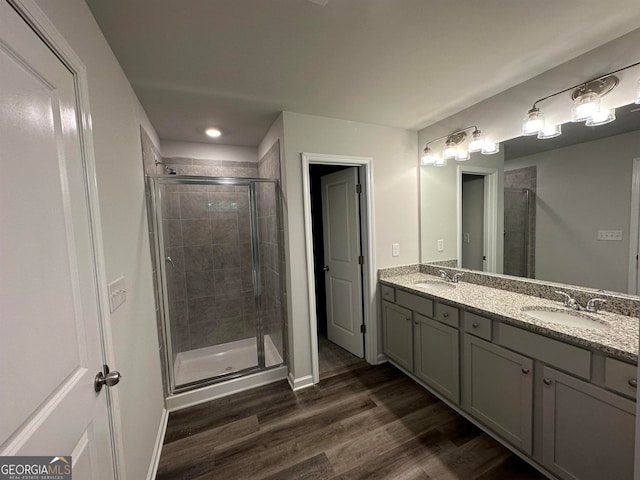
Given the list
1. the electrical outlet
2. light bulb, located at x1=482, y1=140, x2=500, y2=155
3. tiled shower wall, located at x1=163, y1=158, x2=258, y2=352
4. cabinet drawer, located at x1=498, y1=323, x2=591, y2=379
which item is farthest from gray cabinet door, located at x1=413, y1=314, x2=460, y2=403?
tiled shower wall, located at x1=163, y1=158, x2=258, y2=352

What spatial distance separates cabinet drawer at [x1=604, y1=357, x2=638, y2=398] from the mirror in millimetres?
676

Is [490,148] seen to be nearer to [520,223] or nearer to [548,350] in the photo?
[520,223]

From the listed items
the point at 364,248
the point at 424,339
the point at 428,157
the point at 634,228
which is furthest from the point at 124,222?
the point at 634,228

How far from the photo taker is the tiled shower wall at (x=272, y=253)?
2.38 metres

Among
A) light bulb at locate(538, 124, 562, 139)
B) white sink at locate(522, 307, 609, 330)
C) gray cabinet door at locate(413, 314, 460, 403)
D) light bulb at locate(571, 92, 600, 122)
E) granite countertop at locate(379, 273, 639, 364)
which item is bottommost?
gray cabinet door at locate(413, 314, 460, 403)

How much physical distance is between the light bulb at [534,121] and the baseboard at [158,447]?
10.8 feet

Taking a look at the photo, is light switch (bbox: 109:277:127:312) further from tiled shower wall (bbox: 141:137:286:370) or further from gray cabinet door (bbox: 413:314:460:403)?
gray cabinet door (bbox: 413:314:460:403)

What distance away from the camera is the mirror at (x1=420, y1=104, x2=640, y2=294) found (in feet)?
4.75

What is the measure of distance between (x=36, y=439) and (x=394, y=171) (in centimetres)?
274

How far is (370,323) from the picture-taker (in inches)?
102

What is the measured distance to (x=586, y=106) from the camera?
1.46 m

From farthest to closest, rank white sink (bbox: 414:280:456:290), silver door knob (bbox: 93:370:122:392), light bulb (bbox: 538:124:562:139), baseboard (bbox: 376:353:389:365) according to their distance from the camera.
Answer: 1. baseboard (bbox: 376:353:389:365)
2. white sink (bbox: 414:280:456:290)
3. light bulb (bbox: 538:124:562:139)
4. silver door knob (bbox: 93:370:122:392)

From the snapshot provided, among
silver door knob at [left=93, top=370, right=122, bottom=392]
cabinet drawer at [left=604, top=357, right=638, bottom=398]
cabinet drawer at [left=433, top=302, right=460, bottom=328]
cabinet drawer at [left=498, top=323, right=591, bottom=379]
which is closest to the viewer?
silver door knob at [left=93, top=370, right=122, bottom=392]

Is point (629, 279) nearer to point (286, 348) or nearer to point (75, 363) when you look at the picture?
point (286, 348)
